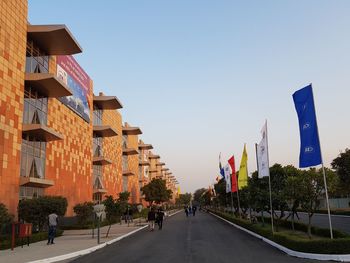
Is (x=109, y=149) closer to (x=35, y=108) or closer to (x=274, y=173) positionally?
(x=35, y=108)

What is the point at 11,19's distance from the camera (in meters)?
24.6

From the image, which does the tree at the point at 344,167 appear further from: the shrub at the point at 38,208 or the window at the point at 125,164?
the shrub at the point at 38,208

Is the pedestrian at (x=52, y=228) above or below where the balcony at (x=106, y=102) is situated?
below

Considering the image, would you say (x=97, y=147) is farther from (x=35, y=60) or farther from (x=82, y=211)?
(x=35, y=60)

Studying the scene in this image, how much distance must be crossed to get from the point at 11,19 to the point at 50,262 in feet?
53.5

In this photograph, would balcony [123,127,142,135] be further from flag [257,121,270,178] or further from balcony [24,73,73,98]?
flag [257,121,270,178]

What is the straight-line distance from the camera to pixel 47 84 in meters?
28.0

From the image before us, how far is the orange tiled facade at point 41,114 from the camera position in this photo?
78.3 feet

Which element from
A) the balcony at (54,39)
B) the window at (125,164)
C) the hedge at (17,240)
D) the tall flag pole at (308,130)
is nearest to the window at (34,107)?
the balcony at (54,39)

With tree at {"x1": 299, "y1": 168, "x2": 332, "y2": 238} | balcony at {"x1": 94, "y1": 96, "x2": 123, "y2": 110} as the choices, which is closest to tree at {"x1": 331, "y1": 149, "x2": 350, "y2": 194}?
balcony at {"x1": 94, "y1": 96, "x2": 123, "y2": 110}

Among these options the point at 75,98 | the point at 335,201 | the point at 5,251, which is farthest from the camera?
the point at 335,201

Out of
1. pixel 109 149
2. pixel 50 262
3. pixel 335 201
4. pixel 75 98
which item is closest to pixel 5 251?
pixel 50 262

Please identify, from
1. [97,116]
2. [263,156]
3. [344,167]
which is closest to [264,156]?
[263,156]

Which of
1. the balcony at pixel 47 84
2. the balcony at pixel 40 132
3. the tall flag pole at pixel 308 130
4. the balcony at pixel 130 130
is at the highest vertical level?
the balcony at pixel 130 130
